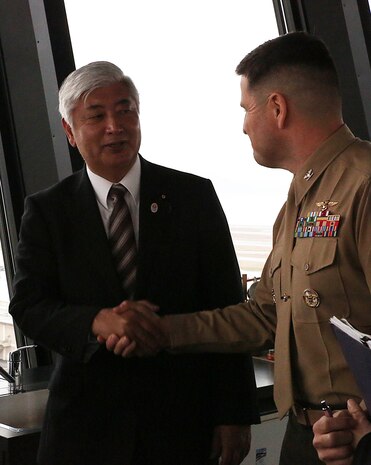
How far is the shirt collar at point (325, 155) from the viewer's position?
1.92m

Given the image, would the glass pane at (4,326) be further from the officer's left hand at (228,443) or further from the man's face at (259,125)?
the man's face at (259,125)

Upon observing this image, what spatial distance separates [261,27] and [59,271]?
8.12ft

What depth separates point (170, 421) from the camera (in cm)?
222

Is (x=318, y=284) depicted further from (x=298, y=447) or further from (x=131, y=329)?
(x=131, y=329)

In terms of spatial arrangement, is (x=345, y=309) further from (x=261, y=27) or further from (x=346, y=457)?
(x=261, y=27)

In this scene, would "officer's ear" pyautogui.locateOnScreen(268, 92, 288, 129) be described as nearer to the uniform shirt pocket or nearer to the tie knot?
the uniform shirt pocket

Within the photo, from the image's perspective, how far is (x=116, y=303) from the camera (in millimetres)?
2227

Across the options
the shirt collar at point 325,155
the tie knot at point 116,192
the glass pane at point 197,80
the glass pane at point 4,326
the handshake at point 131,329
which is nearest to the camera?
the shirt collar at point 325,155

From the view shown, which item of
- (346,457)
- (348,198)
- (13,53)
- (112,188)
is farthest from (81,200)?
(13,53)

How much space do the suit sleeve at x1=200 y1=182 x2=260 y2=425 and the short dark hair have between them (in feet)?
1.49

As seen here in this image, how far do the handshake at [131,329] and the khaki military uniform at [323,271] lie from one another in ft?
1.07

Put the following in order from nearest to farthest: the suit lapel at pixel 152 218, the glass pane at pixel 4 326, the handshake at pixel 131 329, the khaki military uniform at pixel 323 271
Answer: the khaki military uniform at pixel 323 271, the handshake at pixel 131 329, the suit lapel at pixel 152 218, the glass pane at pixel 4 326

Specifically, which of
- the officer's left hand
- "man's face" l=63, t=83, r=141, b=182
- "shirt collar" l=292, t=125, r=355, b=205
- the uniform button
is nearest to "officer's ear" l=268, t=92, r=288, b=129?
"shirt collar" l=292, t=125, r=355, b=205

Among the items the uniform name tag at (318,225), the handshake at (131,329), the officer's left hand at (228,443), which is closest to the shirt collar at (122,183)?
the handshake at (131,329)
